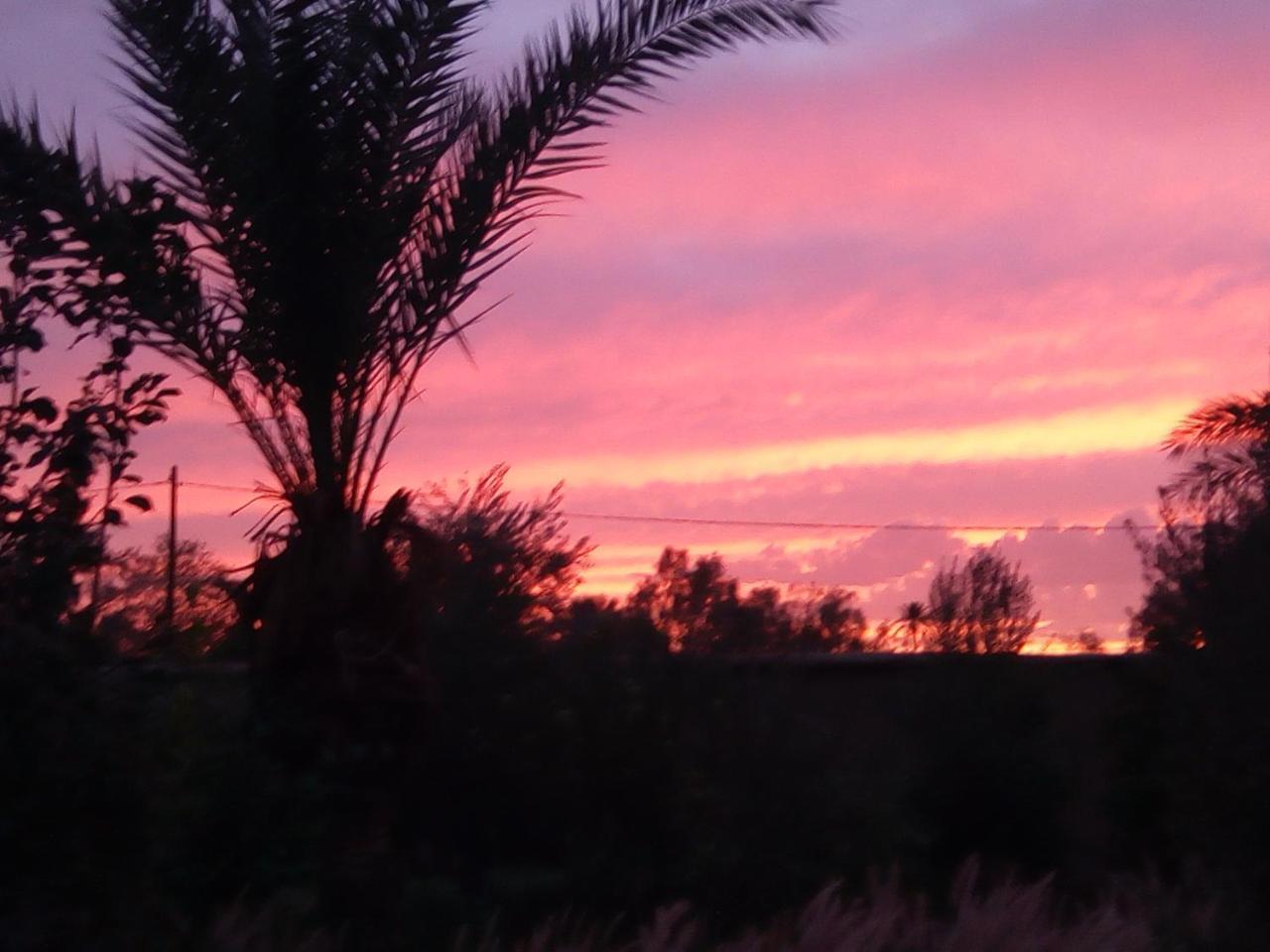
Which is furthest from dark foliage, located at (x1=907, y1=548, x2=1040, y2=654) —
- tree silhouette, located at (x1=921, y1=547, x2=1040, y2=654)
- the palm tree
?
the palm tree

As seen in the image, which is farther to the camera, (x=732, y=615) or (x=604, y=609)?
(x=732, y=615)

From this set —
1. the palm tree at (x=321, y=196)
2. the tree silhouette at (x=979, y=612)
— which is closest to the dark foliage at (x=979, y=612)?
the tree silhouette at (x=979, y=612)

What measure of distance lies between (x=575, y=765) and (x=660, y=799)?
885 millimetres

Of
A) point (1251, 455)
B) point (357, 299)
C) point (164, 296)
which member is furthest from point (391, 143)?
point (1251, 455)

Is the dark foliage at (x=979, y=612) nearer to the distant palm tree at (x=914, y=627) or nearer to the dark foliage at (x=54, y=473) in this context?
the distant palm tree at (x=914, y=627)

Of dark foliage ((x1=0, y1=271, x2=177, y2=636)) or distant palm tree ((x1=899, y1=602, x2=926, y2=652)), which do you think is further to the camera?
distant palm tree ((x1=899, y1=602, x2=926, y2=652))

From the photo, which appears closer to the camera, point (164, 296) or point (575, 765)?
point (164, 296)

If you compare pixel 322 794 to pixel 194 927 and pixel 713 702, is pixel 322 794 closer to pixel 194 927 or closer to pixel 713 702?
pixel 194 927

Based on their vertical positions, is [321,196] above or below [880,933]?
above

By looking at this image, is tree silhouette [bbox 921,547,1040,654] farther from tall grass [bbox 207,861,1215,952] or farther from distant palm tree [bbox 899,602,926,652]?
tall grass [bbox 207,861,1215,952]

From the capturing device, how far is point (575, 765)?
14.6m

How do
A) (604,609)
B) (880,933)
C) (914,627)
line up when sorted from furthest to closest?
(914,627), (604,609), (880,933)

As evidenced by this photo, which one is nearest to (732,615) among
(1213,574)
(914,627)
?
(914,627)

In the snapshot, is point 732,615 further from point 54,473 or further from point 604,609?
point 54,473
